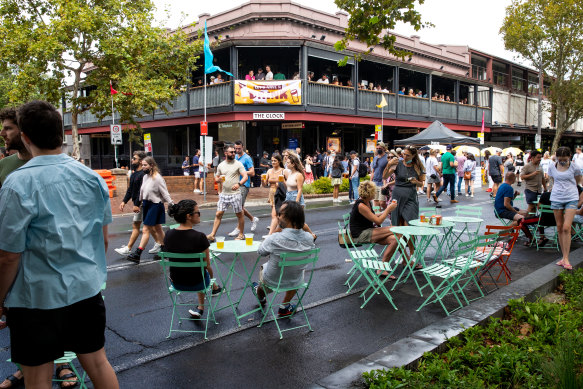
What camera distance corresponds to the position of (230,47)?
70.1 feet

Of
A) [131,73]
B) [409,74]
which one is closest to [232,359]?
[131,73]

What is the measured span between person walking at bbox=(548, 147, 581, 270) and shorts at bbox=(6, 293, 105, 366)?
650cm

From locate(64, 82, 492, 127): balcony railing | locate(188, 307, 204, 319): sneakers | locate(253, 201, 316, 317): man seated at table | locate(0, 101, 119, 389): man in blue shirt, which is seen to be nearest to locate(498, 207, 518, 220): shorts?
locate(253, 201, 316, 317): man seated at table

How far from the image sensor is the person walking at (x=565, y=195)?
266 inches

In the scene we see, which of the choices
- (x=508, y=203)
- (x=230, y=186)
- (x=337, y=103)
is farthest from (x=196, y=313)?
(x=337, y=103)

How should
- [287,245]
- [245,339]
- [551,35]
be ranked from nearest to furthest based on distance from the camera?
1. [245,339]
2. [287,245]
3. [551,35]

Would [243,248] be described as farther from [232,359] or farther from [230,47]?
[230,47]

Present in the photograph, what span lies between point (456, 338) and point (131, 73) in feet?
58.3

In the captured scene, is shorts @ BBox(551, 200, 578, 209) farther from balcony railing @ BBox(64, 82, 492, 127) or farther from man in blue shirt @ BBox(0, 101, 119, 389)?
balcony railing @ BBox(64, 82, 492, 127)

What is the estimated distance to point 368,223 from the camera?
6430 millimetres

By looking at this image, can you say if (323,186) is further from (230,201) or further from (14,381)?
(14,381)

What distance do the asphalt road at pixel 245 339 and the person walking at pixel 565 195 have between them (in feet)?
3.23

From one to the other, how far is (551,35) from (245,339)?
35.8 metres

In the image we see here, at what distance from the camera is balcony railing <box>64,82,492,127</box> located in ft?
71.7
